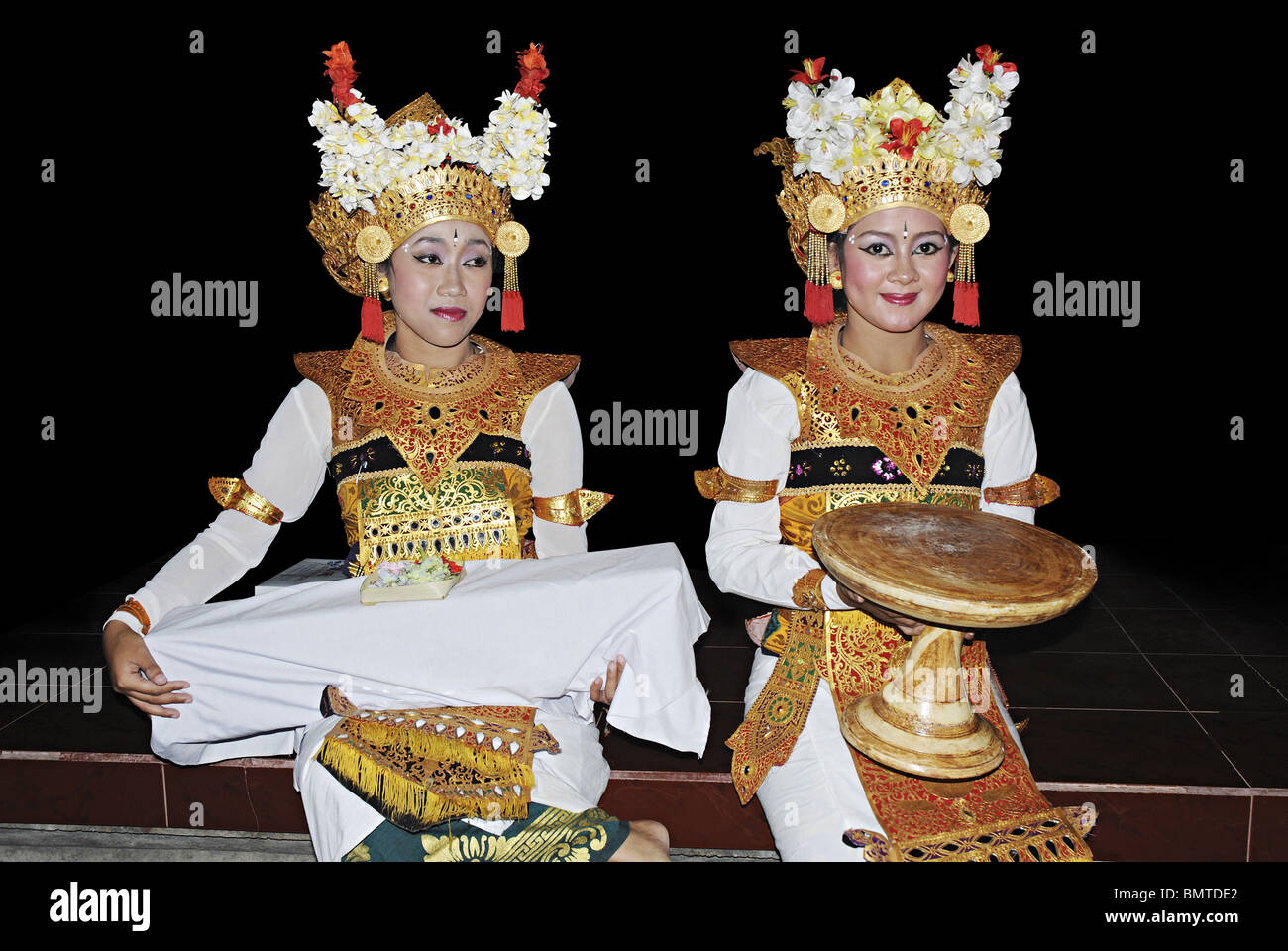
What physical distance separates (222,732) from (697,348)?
10.2 ft

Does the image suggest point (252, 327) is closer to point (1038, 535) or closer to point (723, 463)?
point (723, 463)

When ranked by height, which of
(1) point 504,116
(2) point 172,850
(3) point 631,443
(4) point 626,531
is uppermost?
(1) point 504,116

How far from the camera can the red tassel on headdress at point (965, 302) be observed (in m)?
2.15

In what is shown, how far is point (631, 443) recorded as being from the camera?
512 centimetres

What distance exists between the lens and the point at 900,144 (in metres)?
2.04

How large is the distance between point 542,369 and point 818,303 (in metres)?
0.70

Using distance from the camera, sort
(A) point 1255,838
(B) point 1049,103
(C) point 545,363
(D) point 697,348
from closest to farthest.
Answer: (A) point 1255,838
(C) point 545,363
(B) point 1049,103
(D) point 697,348

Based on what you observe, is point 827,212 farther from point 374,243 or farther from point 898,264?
point 374,243

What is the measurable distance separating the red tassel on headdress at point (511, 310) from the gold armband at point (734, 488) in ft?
1.88

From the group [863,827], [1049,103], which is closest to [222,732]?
[863,827]

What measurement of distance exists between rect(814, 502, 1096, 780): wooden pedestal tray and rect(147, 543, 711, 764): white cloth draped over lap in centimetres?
36

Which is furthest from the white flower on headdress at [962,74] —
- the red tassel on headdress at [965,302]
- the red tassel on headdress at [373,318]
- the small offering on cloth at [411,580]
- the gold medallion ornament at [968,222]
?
the small offering on cloth at [411,580]

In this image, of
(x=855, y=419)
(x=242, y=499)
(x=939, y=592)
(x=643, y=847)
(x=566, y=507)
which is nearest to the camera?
(x=939, y=592)

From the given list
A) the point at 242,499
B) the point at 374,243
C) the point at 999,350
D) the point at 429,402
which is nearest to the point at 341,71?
the point at 374,243
